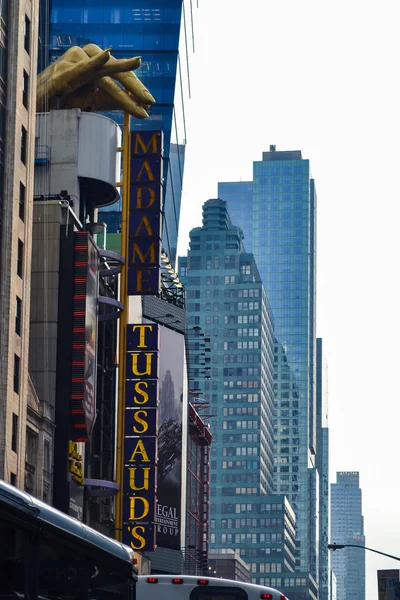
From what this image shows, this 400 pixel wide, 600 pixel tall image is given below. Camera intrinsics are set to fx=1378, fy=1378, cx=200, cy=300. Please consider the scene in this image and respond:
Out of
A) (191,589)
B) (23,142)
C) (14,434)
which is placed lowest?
(191,589)

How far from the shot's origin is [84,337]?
73.4m

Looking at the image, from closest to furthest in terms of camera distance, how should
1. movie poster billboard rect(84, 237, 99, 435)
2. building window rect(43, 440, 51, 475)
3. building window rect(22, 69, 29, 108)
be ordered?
building window rect(22, 69, 29, 108) < building window rect(43, 440, 51, 475) < movie poster billboard rect(84, 237, 99, 435)

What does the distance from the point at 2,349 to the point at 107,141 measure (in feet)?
82.7

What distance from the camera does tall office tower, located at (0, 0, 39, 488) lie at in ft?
208

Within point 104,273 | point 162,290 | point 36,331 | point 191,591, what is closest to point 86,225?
point 104,273

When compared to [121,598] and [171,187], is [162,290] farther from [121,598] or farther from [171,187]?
[121,598]

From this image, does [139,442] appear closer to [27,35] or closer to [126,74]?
[126,74]

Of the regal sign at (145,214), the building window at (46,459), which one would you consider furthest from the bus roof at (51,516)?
the regal sign at (145,214)

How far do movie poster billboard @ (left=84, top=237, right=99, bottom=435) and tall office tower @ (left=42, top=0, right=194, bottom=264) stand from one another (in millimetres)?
72931

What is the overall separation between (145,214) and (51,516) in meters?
64.9

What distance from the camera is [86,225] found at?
8669 cm

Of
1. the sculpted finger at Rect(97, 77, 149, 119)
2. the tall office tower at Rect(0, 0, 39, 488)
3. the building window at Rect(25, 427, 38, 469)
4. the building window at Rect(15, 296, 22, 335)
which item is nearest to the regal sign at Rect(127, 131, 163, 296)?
the sculpted finger at Rect(97, 77, 149, 119)

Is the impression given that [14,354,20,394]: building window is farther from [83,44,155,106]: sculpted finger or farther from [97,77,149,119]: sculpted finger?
[83,44,155,106]: sculpted finger

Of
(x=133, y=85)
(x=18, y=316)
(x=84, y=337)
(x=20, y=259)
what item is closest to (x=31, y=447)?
(x=18, y=316)
